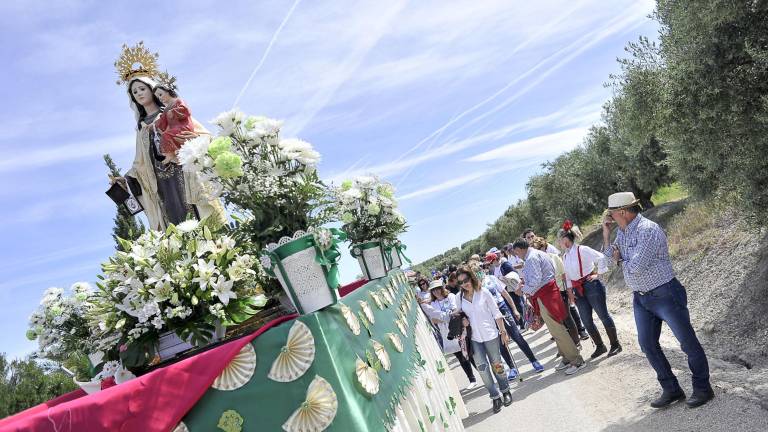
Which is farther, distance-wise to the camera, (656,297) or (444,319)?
(444,319)

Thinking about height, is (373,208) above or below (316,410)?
above

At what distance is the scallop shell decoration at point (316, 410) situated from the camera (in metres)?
2.36

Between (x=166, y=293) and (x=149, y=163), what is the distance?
3.06 meters

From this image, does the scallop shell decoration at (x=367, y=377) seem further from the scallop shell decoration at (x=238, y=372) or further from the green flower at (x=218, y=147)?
the green flower at (x=218, y=147)

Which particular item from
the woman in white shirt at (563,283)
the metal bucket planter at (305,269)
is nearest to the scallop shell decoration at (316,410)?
the metal bucket planter at (305,269)

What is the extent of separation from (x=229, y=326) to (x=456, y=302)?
221 inches

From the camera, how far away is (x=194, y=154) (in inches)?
127

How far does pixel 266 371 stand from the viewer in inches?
95.2

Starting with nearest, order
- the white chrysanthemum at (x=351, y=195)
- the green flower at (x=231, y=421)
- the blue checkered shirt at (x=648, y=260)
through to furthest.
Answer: the green flower at (x=231, y=421)
the white chrysanthemum at (x=351, y=195)
the blue checkered shirt at (x=648, y=260)

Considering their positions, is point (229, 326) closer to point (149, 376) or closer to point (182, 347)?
point (182, 347)

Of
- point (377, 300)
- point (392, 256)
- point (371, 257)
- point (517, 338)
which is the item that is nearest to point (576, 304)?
point (517, 338)

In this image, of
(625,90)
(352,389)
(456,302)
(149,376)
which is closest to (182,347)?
(149,376)

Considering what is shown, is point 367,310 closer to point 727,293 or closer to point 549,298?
point 549,298

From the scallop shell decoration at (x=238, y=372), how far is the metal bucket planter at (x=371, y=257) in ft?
12.2
